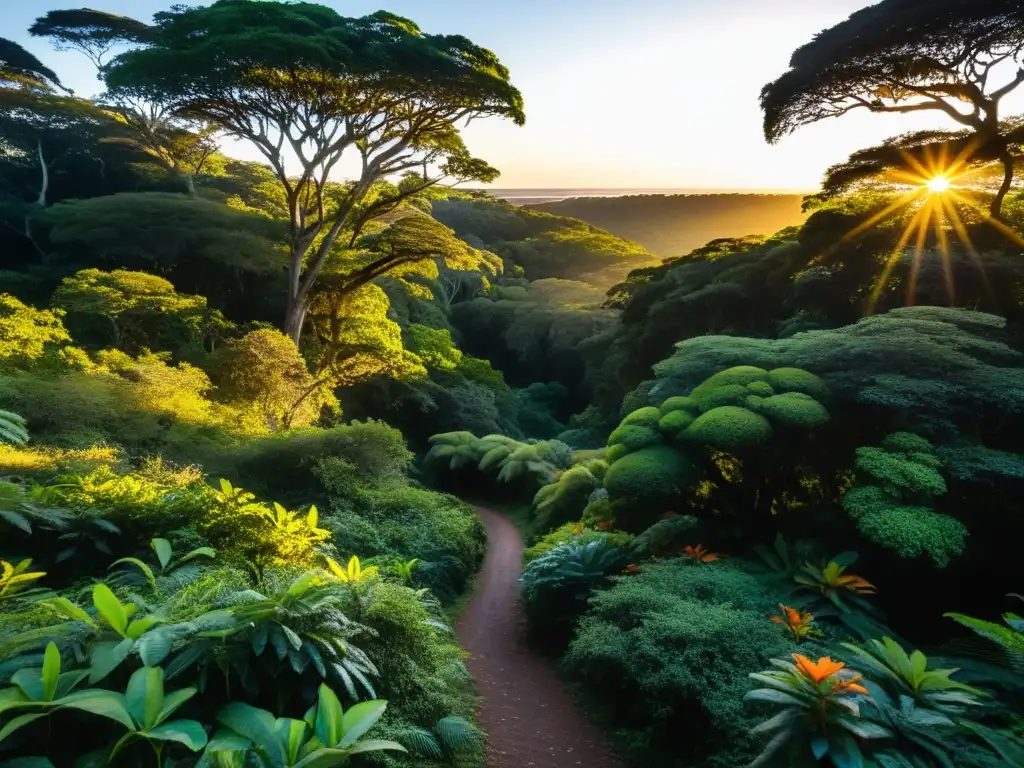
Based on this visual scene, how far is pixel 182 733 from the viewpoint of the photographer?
9.07ft

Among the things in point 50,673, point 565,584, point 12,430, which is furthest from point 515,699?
point 12,430


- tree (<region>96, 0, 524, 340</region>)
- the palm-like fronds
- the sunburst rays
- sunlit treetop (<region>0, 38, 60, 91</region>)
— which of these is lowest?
the palm-like fronds

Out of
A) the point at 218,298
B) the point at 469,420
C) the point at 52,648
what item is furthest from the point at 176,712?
the point at 469,420

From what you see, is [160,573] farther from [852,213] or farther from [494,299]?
[494,299]

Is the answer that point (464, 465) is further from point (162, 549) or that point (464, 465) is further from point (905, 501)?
point (162, 549)

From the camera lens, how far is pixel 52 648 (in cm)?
296

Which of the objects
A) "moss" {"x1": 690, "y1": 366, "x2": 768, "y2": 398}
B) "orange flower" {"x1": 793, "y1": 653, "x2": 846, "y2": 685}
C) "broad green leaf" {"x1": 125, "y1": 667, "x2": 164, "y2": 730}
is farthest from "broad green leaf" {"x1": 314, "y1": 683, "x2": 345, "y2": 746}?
"moss" {"x1": 690, "y1": 366, "x2": 768, "y2": 398}

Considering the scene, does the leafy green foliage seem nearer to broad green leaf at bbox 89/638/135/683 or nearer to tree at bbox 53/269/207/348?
broad green leaf at bbox 89/638/135/683

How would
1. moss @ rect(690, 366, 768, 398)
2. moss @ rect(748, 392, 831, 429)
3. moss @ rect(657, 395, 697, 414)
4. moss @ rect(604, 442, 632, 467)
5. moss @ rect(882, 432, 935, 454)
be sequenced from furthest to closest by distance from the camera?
moss @ rect(604, 442, 632, 467) < moss @ rect(657, 395, 697, 414) < moss @ rect(690, 366, 768, 398) < moss @ rect(748, 392, 831, 429) < moss @ rect(882, 432, 935, 454)

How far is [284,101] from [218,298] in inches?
306

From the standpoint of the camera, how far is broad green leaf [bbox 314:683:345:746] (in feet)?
10.3

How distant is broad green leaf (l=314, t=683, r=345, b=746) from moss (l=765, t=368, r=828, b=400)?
703cm

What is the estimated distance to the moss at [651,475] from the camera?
7.73 m

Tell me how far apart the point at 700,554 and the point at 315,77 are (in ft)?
36.9
